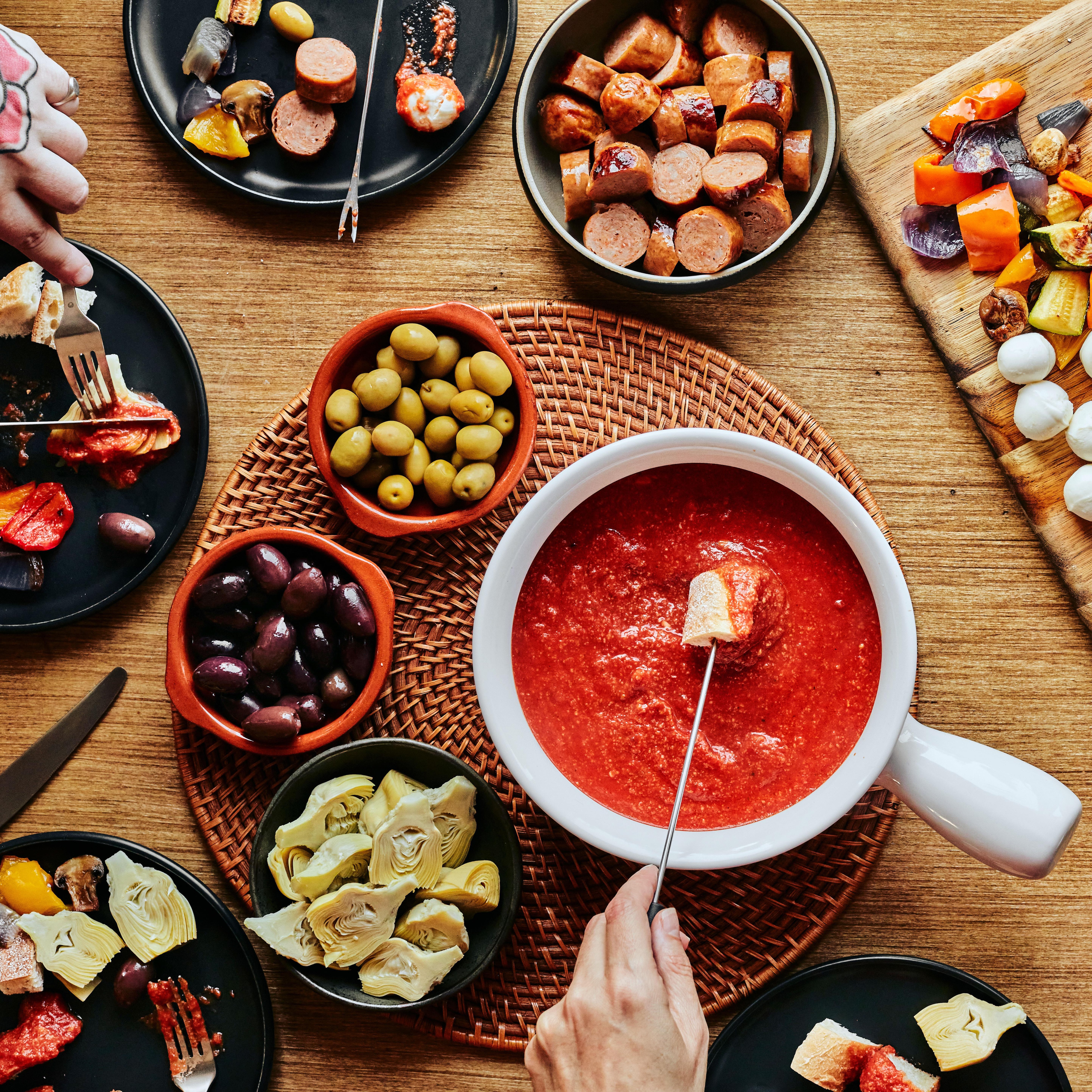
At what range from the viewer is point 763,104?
5.24ft

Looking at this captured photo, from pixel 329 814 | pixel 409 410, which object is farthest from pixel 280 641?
pixel 409 410

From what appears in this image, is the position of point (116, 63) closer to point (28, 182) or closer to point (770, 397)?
point (28, 182)

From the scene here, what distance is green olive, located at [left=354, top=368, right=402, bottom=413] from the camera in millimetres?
1534

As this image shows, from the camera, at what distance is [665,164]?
1.67 metres

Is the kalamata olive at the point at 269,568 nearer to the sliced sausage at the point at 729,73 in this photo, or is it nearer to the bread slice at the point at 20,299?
the bread slice at the point at 20,299

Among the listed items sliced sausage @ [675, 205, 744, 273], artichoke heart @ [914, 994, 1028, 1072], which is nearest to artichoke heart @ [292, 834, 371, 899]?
artichoke heart @ [914, 994, 1028, 1072]

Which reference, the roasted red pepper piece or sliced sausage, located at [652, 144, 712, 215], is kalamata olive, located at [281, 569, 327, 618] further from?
sliced sausage, located at [652, 144, 712, 215]

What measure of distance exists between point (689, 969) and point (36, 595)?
131cm

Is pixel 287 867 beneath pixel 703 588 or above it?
beneath

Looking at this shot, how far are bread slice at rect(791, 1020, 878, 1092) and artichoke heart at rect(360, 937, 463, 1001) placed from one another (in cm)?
61

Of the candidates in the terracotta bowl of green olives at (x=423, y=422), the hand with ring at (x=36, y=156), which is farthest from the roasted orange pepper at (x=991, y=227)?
the hand with ring at (x=36, y=156)

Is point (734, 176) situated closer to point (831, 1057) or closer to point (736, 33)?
point (736, 33)

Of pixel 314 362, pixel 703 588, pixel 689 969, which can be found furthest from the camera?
pixel 314 362

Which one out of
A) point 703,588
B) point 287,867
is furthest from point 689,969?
point 287,867
